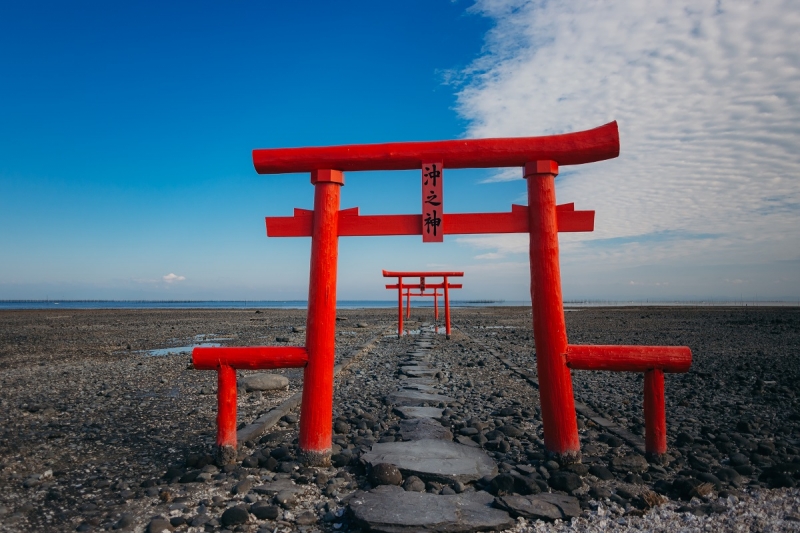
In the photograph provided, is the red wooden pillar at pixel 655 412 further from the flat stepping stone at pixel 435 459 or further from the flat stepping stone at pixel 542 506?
the flat stepping stone at pixel 435 459

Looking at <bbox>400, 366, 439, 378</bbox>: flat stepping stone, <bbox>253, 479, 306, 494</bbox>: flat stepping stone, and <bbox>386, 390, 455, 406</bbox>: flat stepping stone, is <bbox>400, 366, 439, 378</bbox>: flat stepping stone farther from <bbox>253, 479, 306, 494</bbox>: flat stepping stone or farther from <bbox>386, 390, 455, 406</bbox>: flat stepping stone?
<bbox>253, 479, 306, 494</bbox>: flat stepping stone

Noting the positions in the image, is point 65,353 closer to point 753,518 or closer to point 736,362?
point 753,518

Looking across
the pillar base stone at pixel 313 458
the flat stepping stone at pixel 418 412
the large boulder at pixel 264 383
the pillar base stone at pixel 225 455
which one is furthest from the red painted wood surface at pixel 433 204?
the large boulder at pixel 264 383

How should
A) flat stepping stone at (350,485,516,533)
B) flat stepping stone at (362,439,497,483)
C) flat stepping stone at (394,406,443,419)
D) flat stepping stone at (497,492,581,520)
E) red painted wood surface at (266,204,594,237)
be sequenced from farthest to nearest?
flat stepping stone at (394,406,443,419) < red painted wood surface at (266,204,594,237) < flat stepping stone at (362,439,497,483) < flat stepping stone at (497,492,581,520) < flat stepping stone at (350,485,516,533)

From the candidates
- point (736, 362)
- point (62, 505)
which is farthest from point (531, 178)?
point (736, 362)

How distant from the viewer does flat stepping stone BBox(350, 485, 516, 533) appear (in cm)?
285

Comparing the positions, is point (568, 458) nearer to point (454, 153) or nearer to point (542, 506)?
point (542, 506)

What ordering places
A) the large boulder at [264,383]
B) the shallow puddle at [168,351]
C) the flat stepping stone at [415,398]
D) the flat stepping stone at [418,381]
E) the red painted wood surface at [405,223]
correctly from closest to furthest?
1. the red painted wood surface at [405,223]
2. the flat stepping stone at [415,398]
3. the large boulder at [264,383]
4. the flat stepping stone at [418,381]
5. the shallow puddle at [168,351]

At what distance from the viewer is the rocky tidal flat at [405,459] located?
307 cm

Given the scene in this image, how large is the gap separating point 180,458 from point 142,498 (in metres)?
0.90

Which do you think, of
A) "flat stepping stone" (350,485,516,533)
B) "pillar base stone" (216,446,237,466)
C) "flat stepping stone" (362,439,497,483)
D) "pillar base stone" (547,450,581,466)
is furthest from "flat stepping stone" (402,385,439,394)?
"flat stepping stone" (350,485,516,533)

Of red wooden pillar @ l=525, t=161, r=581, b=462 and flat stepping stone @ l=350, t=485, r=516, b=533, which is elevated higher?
red wooden pillar @ l=525, t=161, r=581, b=462

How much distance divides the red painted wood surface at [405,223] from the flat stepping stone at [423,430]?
2.07 metres

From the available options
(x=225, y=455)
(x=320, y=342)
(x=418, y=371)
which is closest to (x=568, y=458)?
(x=320, y=342)
